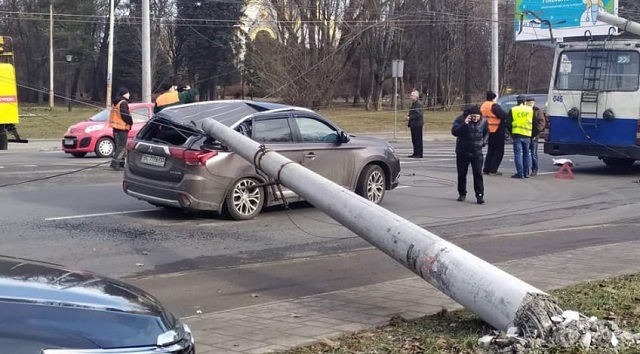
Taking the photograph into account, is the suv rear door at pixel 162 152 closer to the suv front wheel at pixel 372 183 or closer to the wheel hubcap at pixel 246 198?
the wheel hubcap at pixel 246 198

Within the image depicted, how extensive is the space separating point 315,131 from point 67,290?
9858 millimetres

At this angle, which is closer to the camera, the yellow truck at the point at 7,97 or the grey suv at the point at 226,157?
the grey suv at the point at 226,157

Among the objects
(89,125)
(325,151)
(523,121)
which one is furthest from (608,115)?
(89,125)

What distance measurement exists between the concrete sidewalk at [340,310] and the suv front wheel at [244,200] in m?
4.19

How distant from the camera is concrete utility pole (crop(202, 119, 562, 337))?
598cm

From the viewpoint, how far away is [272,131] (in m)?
13.1

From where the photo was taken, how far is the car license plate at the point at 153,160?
12.4 m

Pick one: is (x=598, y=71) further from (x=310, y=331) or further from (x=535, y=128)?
(x=310, y=331)

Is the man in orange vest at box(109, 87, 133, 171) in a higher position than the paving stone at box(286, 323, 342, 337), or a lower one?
higher

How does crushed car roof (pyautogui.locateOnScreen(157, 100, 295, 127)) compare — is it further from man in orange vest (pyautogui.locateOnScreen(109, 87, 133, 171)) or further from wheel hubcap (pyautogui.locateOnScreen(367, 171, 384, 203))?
man in orange vest (pyautogui.locateOnScreen(109, 87, 133, 171))

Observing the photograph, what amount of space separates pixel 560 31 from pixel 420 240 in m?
40.2

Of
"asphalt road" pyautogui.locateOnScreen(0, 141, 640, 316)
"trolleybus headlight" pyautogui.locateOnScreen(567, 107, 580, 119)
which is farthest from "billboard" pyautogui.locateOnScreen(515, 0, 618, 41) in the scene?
"asphalt road" pyautogui.locateOnScreen(0, 141, 640, 316)

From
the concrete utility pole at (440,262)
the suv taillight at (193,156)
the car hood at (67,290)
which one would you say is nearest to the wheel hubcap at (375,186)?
the suv taillight at (193,156)

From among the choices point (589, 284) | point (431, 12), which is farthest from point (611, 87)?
point (431, 12)
